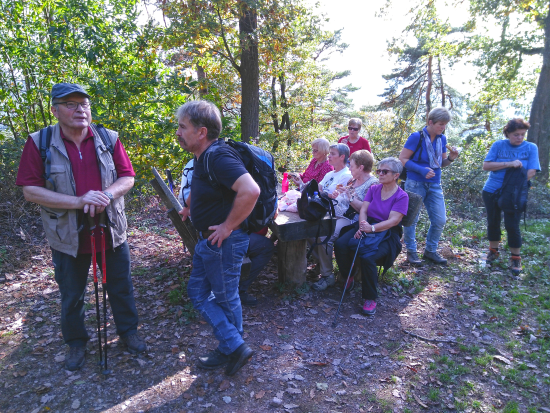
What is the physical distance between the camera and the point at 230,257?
2592 mm

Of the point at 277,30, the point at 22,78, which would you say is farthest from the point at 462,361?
the point at 22,78

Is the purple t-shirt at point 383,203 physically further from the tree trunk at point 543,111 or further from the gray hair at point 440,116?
the tree trunk at point 543,111

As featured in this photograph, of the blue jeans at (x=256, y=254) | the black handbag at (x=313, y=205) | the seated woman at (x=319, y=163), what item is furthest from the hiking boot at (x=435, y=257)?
the blue jeans at (x=256, y=254)

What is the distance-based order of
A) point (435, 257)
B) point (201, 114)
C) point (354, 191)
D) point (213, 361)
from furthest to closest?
point (435, 257) < point (354, 191) < point (213, 361) < point (201, 114)

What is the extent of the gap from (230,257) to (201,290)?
0.45 meters

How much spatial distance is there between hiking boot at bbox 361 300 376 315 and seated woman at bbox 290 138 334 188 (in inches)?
72.5

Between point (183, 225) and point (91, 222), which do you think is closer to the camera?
point (91, 222)

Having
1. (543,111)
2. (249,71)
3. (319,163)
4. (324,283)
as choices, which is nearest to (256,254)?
(324,283)

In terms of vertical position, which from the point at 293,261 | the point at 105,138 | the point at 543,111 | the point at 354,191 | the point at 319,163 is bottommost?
the point at 293,261

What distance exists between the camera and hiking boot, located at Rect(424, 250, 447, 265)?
208 inches

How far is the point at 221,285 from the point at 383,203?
2.31 meters

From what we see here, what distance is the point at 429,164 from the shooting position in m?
5.00

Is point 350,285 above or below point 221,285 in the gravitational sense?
below

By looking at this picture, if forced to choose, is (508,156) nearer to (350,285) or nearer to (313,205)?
(350,285)
